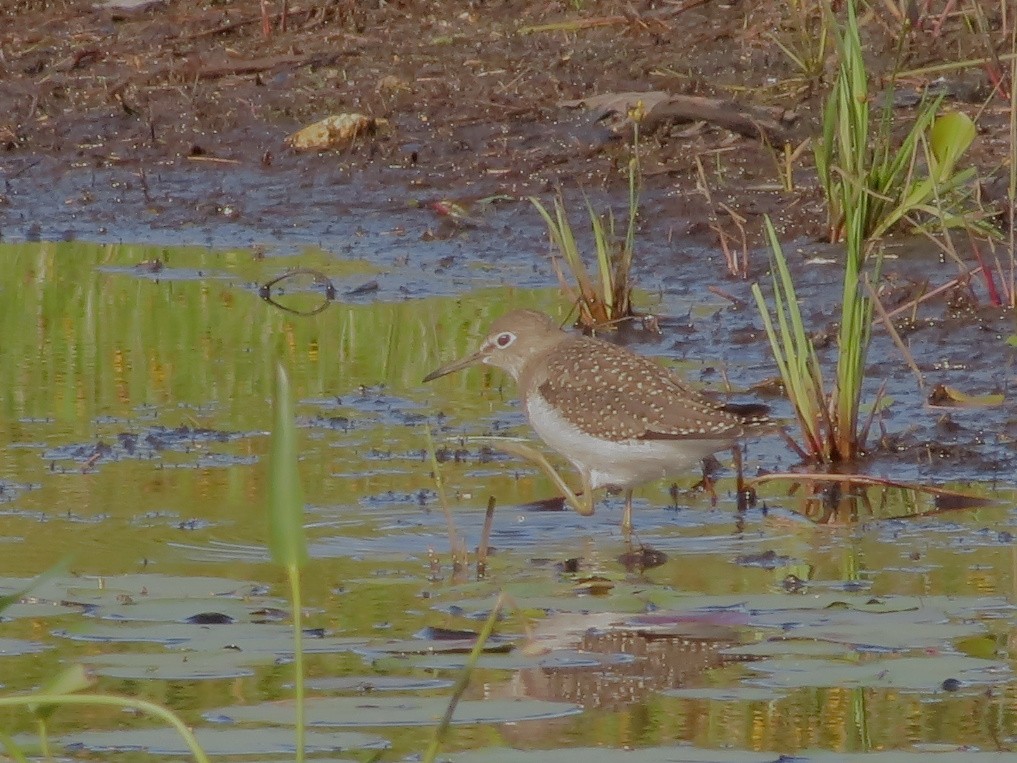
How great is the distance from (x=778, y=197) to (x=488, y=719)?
20.7ft

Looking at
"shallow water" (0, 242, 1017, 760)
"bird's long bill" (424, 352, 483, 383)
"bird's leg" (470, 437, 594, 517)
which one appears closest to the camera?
"shallow water" (0, 242, 1017, 760)

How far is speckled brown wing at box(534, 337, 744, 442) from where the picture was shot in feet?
20.1

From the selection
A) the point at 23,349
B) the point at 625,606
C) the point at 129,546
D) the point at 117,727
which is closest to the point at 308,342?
the point at 23,349

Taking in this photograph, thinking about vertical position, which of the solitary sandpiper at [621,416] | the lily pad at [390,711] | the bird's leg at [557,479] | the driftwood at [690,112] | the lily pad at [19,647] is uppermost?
the driftwood at [690,112]

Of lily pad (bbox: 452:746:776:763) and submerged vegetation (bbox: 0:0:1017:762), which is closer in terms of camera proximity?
lily pad (bbox: 452:746:776:763)

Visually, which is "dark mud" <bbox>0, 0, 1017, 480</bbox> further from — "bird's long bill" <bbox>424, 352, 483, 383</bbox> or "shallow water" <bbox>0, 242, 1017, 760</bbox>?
"bird's long bill" <bbox>424, 352, 483, 383</bbox>

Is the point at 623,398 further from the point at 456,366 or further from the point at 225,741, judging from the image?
the point at 225,741

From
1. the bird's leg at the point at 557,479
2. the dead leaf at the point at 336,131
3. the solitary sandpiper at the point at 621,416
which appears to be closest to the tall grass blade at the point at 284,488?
the bird's leg at the point at 557,479

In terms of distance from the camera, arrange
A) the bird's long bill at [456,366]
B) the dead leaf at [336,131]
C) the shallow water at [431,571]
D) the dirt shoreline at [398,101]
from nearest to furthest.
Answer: the shallow water at [431,571]
the bird's long bill at [456,366]
the dirt shoreline at [398,101]
the dead leaf at [336,131]

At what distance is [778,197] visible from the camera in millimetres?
10062

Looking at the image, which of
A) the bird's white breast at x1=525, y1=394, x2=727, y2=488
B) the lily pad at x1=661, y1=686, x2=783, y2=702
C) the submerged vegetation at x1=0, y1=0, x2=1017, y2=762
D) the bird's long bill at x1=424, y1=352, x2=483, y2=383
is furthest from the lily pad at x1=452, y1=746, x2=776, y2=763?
the bird's long bill at x1=424, y1=352, x2=483, y2=383

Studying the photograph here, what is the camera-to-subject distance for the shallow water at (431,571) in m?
4.22

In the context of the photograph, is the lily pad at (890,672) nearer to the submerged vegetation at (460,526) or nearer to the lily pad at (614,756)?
the submerged vegetation at (460,526)

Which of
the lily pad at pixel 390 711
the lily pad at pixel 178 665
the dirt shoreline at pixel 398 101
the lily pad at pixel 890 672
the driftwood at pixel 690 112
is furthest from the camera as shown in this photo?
the dirt shoreline at pixel 398 101
